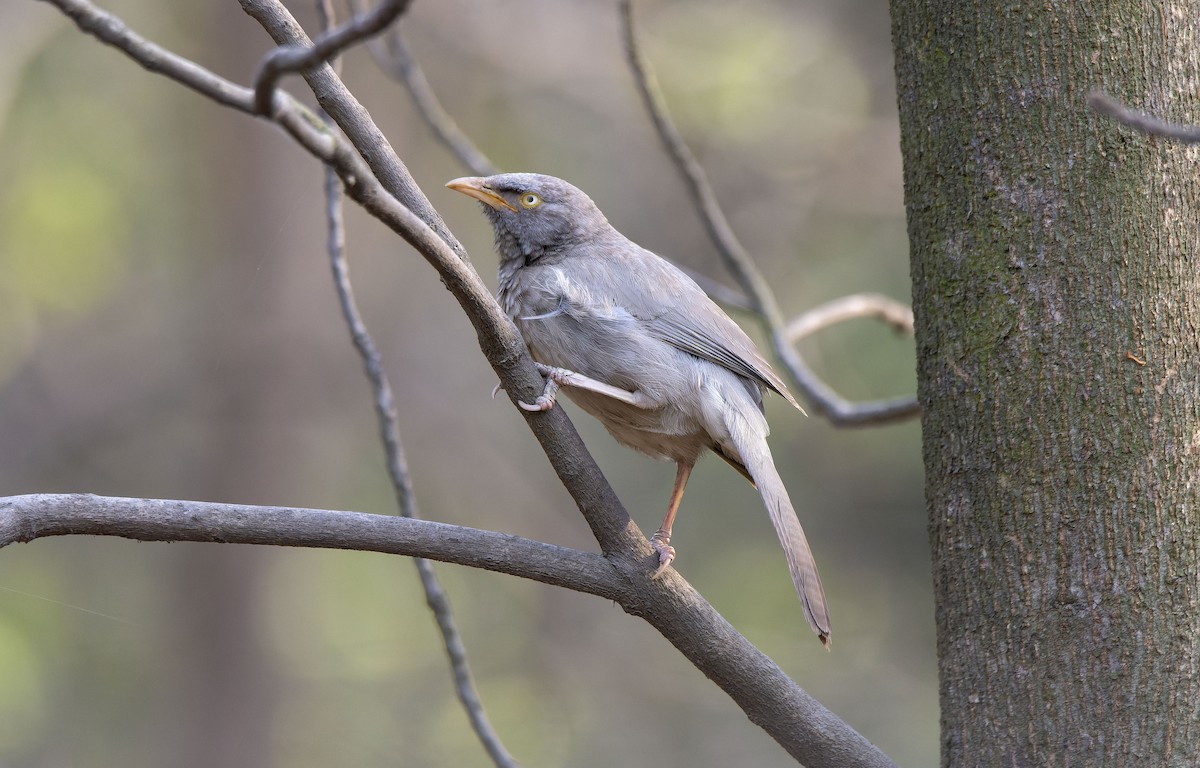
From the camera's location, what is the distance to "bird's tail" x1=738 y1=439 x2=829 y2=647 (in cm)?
306

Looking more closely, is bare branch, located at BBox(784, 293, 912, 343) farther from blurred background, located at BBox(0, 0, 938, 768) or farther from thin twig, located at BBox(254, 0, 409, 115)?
blurred background, located at BBox(0, 0, 938, 768)

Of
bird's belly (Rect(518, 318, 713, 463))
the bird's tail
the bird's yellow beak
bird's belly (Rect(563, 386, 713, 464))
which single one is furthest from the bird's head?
the bird's tail

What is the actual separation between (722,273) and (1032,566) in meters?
9.64

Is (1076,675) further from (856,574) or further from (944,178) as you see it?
(856,574)

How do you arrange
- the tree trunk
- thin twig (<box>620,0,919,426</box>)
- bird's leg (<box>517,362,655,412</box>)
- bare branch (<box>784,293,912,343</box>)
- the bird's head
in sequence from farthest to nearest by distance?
bare branch (<box>784,293,912,343</box>) → the bird's head → thin twig (<box>620,0,919,426</box>) → bird's leg (<box>517,362,655,412</box>) → the tree trunk

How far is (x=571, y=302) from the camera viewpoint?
3.72 meters

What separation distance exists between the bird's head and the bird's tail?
115 cm

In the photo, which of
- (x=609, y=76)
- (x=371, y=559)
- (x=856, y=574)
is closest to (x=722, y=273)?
(x=609, y=76)

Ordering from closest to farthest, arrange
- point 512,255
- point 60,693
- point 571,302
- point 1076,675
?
point 1076,675, point 571,302, point 512,255, point 60,693

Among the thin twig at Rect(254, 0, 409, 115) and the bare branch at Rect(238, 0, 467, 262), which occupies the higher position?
the bare branch at Rect(238, 0, 467, 262)

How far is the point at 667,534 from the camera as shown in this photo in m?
3.16

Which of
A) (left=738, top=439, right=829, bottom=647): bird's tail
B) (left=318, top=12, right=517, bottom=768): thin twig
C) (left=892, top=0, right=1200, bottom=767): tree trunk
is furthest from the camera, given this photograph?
(left=318, top=12, right=517, bottom=768): thin twig

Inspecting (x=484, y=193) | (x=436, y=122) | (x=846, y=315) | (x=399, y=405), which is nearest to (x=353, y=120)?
(x=484, y=193)

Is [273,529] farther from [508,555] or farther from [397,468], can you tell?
[397,468]
